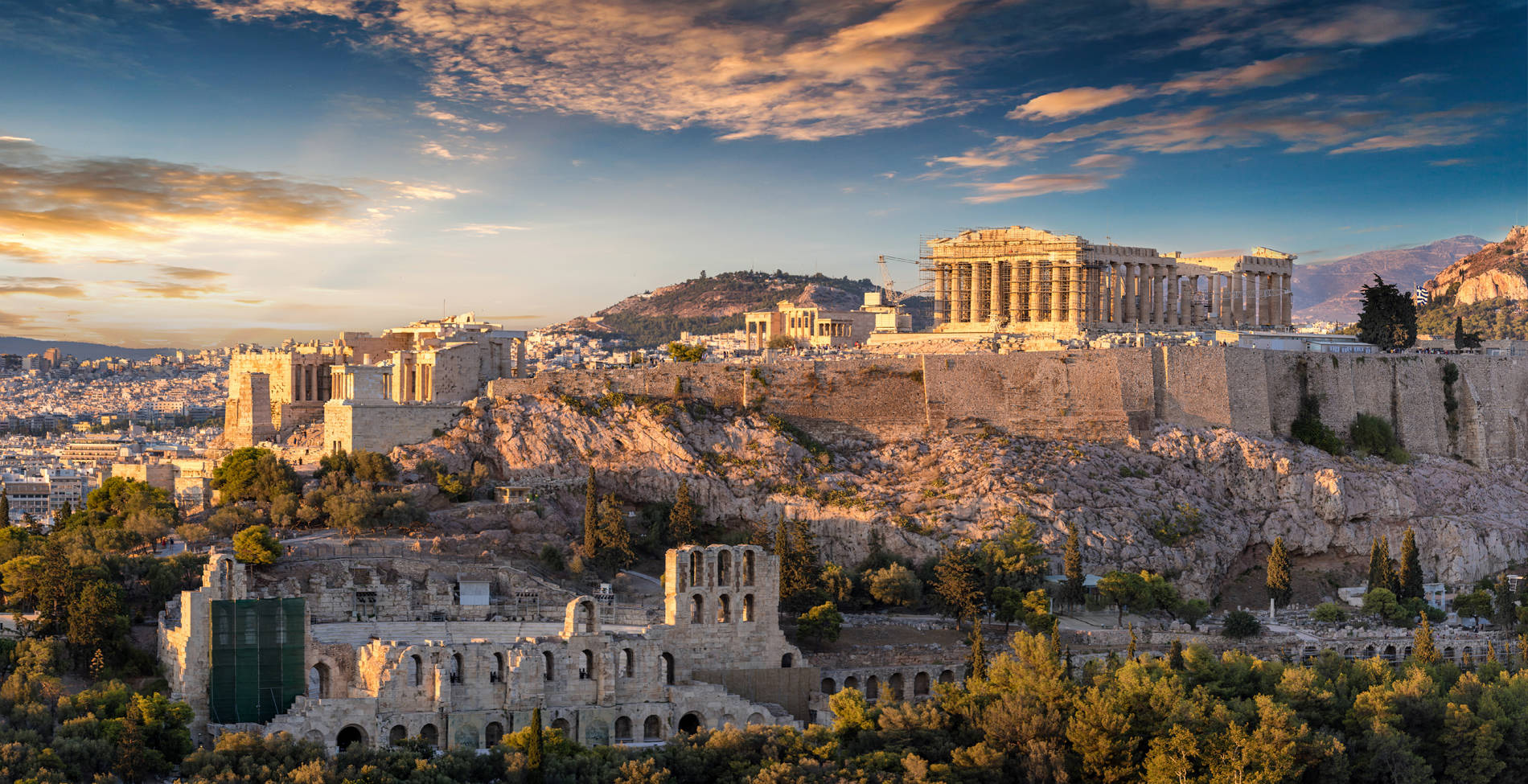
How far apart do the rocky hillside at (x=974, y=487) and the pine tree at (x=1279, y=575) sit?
7.59ft

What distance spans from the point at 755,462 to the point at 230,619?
2376 centimetres

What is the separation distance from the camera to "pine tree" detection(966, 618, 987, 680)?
1443 inches

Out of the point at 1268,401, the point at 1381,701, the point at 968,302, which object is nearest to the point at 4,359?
the point at 968,302

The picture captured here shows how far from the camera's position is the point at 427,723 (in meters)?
31.5

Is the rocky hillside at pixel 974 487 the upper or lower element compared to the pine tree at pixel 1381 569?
upper

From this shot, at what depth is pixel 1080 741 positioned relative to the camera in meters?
32.2

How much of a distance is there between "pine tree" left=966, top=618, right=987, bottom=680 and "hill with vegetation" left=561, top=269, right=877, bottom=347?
79084 mm

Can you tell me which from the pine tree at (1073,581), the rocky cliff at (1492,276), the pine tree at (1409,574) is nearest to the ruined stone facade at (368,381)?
the pine tree at (1073,581)

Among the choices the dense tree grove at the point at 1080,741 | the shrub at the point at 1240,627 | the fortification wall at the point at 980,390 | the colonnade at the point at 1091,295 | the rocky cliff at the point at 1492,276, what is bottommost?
the dense tree grove at the point at 1080,741

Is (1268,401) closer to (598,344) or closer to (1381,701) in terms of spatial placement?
(1381,701)

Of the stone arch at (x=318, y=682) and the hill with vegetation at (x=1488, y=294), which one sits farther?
the hill with vegetation at (x=1488, y=294)

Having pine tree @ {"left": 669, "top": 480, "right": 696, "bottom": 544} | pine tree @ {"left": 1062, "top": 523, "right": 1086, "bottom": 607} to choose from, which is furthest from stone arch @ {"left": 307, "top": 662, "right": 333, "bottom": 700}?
pine tree @ {"left": 1062, "top": 523, "right": 1086, "bottom": 607}

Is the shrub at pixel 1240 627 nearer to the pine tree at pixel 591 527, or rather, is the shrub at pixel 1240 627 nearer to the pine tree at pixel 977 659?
the pine tree at pixel 977 659

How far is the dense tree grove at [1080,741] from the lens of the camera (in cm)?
2861
